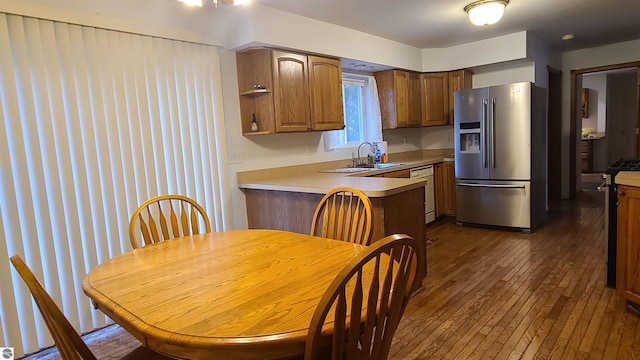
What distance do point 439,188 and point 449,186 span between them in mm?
135

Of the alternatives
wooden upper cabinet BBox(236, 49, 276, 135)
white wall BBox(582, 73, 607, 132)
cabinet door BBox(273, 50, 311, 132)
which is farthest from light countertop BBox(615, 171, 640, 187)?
white wall BBox(582, 73, 607, 132)

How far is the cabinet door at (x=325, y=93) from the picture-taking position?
3467 millimetres

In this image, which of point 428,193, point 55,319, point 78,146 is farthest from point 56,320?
point 428,193

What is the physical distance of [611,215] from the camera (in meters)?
2.61

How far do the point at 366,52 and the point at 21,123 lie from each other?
300 centimetres

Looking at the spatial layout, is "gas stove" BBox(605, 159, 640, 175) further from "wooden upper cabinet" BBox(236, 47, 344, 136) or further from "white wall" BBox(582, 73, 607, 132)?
"white wall" BBox(582, 73, 607, 132)

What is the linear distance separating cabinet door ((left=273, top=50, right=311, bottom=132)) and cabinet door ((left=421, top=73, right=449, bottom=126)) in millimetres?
2157

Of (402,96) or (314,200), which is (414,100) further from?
(314,200)

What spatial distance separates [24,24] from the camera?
7.04 ft

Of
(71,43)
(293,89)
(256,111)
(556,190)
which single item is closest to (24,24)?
(71,43)

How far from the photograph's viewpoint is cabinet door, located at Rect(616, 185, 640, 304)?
2244mm

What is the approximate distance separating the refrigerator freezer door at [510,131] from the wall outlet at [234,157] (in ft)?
8.98

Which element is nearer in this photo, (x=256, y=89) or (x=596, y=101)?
(x=256, y=89)

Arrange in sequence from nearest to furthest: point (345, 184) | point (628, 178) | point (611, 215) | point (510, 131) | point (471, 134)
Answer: point (628, 178)
point (611, 215)
point (345, 184)
point (510, 131)
point (471, 134)
